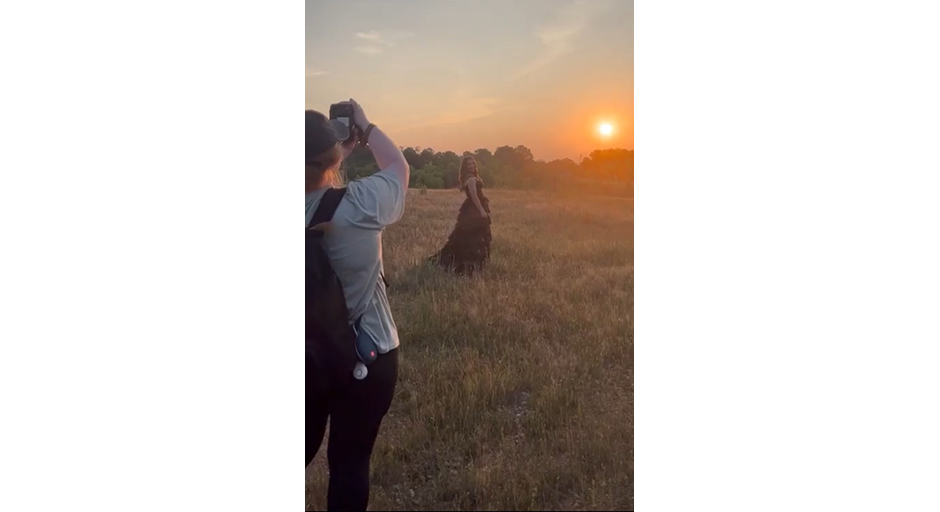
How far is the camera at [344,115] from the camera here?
2.87m

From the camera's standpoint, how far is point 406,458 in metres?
2.74

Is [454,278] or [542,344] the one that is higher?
[454,278]

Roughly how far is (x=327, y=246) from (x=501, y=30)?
121 cm

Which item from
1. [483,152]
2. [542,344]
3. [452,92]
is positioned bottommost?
[542,344]

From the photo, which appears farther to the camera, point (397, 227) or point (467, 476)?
point (397, 227)

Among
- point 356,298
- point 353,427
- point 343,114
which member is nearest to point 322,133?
point 343,114

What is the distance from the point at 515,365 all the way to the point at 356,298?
746mm

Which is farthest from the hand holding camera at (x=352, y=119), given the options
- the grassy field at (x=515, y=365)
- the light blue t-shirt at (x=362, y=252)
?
the grassy field at (x=515, y=365)

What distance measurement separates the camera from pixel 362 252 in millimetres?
2775

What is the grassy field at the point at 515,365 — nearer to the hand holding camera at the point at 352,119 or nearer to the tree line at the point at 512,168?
the tree line at the point at 512,168

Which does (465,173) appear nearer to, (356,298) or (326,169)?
(326,169)
